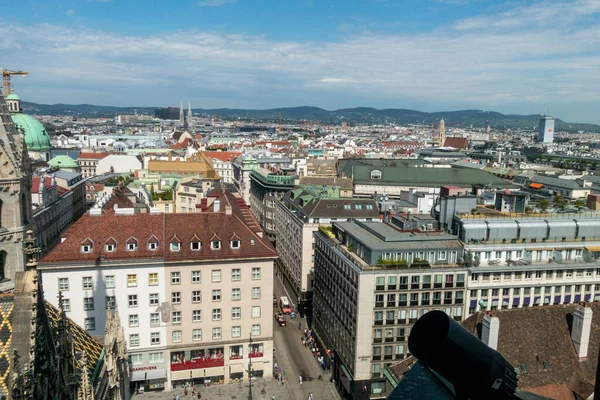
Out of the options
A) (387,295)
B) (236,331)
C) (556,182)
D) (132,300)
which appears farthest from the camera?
(556,182)

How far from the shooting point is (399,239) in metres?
55.6

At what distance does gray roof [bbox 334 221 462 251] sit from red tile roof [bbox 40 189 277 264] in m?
10.7

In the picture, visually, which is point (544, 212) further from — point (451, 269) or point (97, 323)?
point (97, 323)

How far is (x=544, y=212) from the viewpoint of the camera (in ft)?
209

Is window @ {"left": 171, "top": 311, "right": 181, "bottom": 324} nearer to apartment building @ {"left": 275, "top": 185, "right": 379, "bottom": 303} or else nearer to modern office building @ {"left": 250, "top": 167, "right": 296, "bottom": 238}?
apartment building @ {"left": 275, "top": 185, "right": 379, "bottom": 303}

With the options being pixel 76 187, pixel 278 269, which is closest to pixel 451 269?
pixel 278 269

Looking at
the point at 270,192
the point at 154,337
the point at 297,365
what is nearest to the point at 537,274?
the point at 297,365

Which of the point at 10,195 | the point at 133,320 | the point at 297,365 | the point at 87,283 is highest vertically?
the point at 10,195

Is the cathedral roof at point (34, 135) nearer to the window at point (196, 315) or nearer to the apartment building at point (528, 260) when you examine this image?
the window at point (196, 315)

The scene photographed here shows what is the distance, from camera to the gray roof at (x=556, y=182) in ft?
401

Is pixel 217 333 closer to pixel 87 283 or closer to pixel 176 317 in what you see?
pixel 176 317

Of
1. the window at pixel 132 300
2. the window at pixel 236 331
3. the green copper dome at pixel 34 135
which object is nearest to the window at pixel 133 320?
the window at pixel 132 300

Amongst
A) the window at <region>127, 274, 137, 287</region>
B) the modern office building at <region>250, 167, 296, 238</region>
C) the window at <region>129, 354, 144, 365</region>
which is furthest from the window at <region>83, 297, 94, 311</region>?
the modern office building at <region>250, 167, 296, 238</region>

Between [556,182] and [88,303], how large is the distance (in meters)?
115
